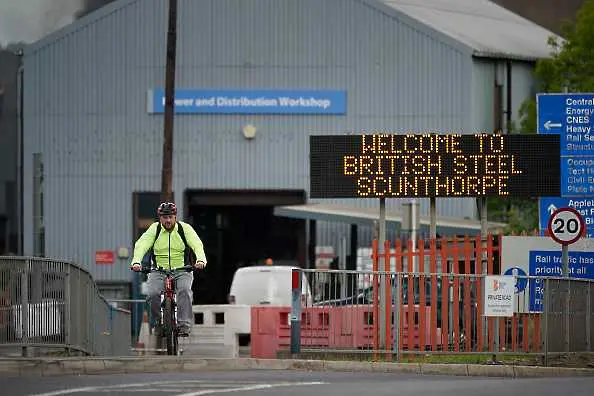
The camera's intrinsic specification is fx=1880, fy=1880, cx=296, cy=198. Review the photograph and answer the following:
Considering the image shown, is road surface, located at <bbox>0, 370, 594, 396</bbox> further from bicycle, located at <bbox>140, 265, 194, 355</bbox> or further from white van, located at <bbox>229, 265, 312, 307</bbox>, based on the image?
white van, located at <bbox>229, 265, 312, 307</bbox>

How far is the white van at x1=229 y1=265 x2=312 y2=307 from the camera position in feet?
116

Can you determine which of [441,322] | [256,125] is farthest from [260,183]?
[441,322]

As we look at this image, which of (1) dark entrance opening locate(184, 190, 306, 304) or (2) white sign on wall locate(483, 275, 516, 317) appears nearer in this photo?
(2) white sign on wall locate(483, 275, 516, 317)

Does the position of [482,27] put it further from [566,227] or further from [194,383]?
[194,383]

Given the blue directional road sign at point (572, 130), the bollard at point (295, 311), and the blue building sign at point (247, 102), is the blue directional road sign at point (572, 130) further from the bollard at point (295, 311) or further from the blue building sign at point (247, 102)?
the blue building sign at point (247, 102)

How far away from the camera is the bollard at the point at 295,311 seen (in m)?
21.1

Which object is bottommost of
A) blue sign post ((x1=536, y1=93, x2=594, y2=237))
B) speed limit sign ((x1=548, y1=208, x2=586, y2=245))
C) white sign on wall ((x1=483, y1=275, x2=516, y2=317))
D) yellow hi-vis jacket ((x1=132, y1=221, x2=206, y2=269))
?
white sign on wall ((x1=483, y1=275, x2=516, y2=317))

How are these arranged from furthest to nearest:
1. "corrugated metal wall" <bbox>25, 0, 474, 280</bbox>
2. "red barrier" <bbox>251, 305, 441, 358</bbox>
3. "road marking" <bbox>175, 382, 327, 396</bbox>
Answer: "corrugated metal wall" <bbox>25, 0, 474, 280</bbox> → "red barrier" <bbox>251, 305, 441, 358</bbox> → "road marking" <bbox>175, 382, 327, 396</bbox>

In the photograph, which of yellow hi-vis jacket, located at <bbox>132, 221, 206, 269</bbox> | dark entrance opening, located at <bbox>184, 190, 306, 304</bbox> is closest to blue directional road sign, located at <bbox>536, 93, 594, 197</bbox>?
yellow hi-vis jacket, located at <bbox>132, 221, 206, 269</bbox>

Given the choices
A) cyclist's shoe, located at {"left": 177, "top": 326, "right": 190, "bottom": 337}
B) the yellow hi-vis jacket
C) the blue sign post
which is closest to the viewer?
cyclist's shoe, located at {"left": 177, "top": 326, "right": 190, "bottom": 337}

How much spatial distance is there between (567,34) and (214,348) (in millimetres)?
25196

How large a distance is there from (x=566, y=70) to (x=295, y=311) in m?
29.8

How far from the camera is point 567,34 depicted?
5091 centimetres

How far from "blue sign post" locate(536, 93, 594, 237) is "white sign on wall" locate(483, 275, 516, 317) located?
666cm
